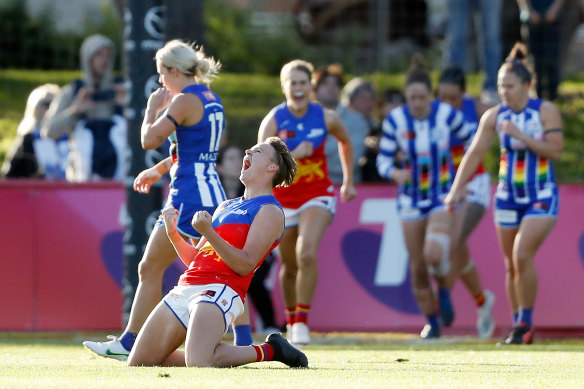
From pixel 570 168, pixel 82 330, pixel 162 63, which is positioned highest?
pixel 162 63

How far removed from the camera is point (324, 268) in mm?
11500

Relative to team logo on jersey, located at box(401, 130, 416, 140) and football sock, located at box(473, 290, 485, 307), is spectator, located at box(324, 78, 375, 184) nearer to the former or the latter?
team logo on jersey, located at box(401, 130, 416, 140)

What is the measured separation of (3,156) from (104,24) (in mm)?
5105

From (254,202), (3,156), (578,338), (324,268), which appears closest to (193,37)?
(3,156)

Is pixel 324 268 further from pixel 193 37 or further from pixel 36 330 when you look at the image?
pixel 193 37

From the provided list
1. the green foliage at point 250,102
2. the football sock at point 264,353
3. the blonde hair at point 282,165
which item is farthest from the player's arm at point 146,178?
the green foliage at point 250,102

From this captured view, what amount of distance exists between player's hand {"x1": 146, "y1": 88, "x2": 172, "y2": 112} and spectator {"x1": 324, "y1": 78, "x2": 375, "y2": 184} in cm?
390

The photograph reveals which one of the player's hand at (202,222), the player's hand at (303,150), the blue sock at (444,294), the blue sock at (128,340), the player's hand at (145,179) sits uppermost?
the player's hand at (303,150)

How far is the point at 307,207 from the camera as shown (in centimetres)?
973

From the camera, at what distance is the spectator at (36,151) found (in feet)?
41.9

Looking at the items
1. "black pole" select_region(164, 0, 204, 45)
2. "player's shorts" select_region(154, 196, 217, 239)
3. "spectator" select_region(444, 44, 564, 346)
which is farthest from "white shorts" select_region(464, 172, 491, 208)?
"black pole" select_region(164, 0, 204, 45)

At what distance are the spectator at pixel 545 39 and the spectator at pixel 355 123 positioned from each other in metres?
2.68

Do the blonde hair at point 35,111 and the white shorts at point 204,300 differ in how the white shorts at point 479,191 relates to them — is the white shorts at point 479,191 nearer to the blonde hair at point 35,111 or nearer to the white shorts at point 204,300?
the white shorts at point 204,300

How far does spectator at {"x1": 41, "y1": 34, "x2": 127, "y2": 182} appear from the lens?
501 inches
